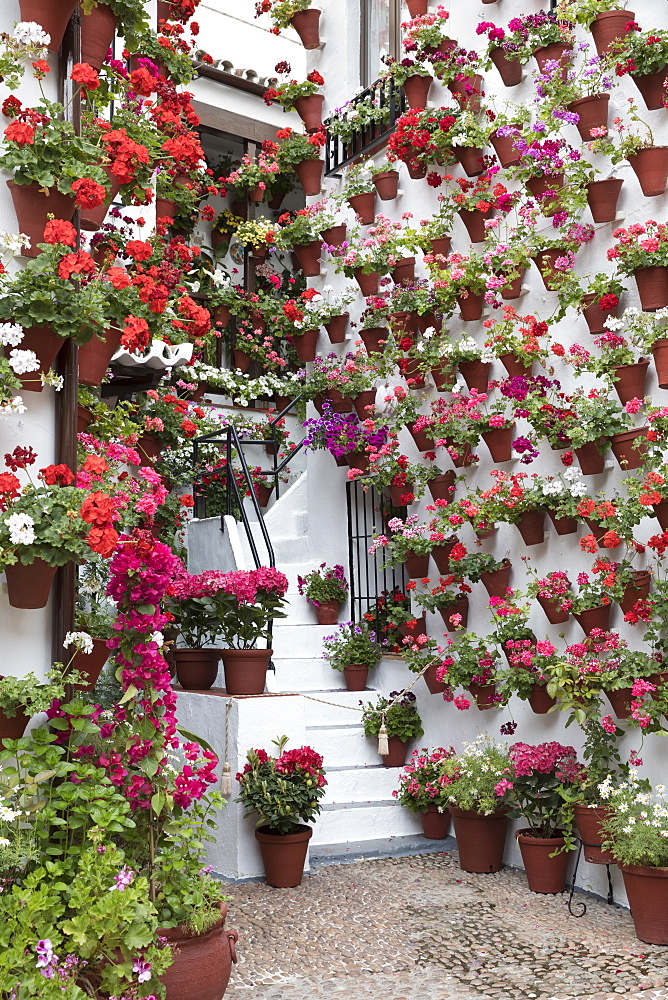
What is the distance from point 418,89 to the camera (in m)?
7.09

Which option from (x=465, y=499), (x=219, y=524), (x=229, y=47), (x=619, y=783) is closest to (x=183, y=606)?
(x=219, y=524)

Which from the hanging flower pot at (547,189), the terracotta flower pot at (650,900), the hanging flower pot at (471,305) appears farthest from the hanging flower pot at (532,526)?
the terracotta flower pot at (650,900)

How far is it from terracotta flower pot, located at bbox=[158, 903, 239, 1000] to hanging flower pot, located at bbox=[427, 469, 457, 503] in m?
3.89

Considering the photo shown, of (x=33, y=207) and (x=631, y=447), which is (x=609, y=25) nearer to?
(x=631, y=447)

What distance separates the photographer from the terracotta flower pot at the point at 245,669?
19.7 feet

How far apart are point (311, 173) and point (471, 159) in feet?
7.80

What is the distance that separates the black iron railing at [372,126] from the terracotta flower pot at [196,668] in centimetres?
427

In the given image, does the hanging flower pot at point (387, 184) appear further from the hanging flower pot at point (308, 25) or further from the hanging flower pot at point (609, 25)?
the hanging flower pot at point (609, 25)

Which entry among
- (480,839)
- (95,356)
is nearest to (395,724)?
Answer: (480,839)

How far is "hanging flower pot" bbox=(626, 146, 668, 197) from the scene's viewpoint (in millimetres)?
5133

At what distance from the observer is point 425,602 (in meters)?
6.66

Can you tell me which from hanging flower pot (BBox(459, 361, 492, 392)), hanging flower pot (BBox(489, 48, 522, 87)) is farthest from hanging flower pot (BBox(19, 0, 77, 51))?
hanging flower pot (BBox(459, 361, 492, 392))

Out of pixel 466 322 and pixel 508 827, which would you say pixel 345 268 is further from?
pixel 508 827

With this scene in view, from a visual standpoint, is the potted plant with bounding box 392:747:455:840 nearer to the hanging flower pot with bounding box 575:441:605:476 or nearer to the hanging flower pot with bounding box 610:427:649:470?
the hanging flower pot with bounding box 575:441:605:476
